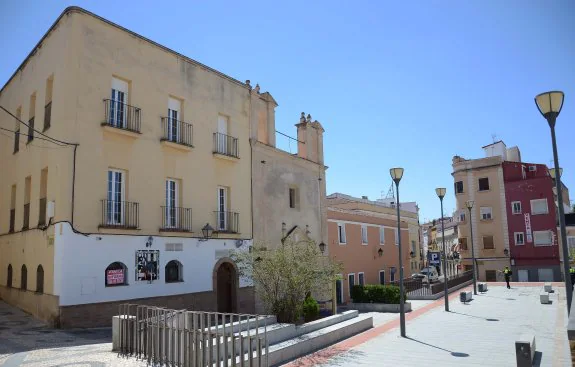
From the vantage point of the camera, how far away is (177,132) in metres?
18.3

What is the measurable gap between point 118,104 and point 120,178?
2.72 meters

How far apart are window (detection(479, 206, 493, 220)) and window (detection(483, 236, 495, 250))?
1.98 metres

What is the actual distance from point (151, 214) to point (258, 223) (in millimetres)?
6233

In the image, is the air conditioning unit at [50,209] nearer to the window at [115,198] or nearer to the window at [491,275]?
the window at [115,198]

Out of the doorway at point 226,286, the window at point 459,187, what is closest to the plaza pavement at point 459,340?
the doorway at point 226,286

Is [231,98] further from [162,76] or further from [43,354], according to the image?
[43,354]

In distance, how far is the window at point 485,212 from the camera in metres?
44.6

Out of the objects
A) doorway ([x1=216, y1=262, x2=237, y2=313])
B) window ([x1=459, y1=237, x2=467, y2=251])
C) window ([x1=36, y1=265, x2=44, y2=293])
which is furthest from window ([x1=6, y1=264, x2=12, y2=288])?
window ([x1=459, y1=237, x2=467, y2=251])

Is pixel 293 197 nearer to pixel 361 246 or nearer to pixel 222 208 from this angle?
pixel 222 208

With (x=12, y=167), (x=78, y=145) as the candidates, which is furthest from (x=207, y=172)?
(x=12, y=167)

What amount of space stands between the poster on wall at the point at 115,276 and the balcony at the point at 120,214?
1486mm

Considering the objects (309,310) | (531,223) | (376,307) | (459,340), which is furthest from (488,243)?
(309,310)

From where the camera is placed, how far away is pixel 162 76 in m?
18.0

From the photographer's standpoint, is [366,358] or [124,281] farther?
[124,281]
